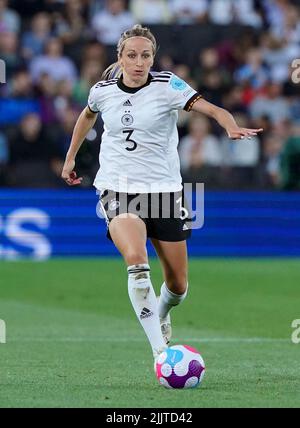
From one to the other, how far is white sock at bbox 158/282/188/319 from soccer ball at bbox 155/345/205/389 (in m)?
1.38

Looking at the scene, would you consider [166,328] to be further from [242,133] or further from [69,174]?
[242,133]

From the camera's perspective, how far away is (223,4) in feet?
68.9

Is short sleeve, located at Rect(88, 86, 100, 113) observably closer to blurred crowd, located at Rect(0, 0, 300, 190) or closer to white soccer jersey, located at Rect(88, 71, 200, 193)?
white soccer jersey, located at Rect(88, 71, 200, 193)

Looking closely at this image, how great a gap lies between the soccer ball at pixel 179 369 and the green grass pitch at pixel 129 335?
0.09m

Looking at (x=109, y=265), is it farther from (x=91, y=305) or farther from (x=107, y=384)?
(x=107, y=384)

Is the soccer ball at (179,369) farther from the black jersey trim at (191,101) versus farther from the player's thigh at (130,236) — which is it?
the black jersey trim at (191,101)

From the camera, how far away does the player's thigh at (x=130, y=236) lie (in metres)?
7.80

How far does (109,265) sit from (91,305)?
392cm

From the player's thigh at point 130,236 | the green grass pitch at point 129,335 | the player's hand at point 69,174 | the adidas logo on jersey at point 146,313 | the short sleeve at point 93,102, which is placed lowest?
the green grass pitch at point 129,335

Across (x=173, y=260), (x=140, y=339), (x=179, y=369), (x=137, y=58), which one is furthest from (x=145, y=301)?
(x=140, y=339)

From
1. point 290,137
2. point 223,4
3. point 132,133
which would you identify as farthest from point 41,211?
point 132,133

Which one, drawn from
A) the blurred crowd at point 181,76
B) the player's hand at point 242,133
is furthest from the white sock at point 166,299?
the blurred crowd at point 181,76

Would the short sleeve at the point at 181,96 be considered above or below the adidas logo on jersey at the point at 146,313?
above

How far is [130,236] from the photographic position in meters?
7.89
